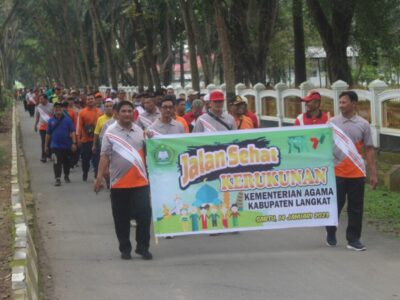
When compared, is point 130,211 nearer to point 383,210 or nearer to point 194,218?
point 194,218

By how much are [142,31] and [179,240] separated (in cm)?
2267

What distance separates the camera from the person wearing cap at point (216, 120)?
9336mm

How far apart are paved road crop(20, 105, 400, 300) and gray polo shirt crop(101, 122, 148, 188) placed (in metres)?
0.86

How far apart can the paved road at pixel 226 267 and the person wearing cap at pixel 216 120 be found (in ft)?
4.53

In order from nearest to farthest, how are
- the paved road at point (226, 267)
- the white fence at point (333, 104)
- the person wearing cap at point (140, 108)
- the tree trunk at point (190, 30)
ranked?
the paved road at point (226, 267) → the person wearing cap at point (140, 108) → the white fence at point (333, 104) → the tree trunk at point (190, 30)

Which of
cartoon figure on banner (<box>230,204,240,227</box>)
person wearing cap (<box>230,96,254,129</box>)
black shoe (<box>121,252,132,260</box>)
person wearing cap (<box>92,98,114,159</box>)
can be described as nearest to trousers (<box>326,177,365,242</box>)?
cartoon figure on banner (<box>230,204,240,227</box>)

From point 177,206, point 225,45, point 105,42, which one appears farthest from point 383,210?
point 105,42

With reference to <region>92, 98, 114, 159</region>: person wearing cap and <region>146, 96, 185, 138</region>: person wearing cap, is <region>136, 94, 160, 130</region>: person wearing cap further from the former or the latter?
<region>92, 98, 114, 159</region>: person wearing cap

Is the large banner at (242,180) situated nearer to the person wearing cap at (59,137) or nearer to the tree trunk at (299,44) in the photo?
A: the person wearing cap at (59,137)

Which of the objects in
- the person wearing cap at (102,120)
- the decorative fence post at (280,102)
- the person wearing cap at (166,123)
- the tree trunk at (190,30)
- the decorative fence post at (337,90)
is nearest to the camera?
the person wearing cap at (166,123)

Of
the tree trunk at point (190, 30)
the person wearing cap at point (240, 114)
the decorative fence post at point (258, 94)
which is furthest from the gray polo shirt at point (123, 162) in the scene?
the tree trunk at point (190, 30)

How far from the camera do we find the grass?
9641 millimetres

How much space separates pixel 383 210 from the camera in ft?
35.3

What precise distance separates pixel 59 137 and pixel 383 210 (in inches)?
266
